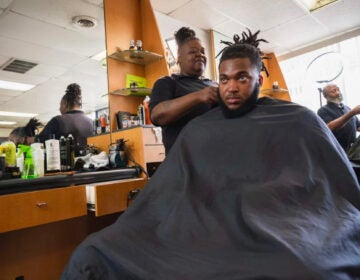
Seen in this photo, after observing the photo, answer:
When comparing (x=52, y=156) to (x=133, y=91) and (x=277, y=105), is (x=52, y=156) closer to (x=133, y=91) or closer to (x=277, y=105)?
(x=133, y=91)

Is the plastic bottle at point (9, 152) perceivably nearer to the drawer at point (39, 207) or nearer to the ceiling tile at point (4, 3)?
the drawer at point (39, 207)

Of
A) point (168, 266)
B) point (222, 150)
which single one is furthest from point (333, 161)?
point (168, 266)

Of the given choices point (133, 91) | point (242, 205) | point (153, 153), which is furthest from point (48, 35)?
point (242, 205)

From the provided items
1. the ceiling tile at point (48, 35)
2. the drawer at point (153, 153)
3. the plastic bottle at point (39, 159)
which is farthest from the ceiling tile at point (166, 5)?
the plastic bottle at point (39, 159)

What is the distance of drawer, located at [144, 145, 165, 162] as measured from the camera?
205 cm

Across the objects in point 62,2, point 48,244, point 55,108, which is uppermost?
point 62,2

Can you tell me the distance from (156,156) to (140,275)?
151 centimetres

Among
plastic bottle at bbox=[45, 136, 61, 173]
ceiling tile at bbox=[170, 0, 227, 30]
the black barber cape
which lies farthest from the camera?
ceiling tile at bbox=[170, 0, 227, 30]

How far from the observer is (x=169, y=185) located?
3.27ft

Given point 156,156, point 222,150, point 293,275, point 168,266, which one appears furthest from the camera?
point 156,156

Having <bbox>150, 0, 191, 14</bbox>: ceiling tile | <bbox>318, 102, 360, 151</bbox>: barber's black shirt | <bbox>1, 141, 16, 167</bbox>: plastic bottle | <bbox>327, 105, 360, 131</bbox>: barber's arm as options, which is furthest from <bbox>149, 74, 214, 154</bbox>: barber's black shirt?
<bbox>150, 0, 191, 14</bbox>: ceiling tile

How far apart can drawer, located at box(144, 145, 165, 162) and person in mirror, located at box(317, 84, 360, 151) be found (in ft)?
4.57

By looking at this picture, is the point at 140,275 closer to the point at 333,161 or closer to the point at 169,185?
the point at 169,185

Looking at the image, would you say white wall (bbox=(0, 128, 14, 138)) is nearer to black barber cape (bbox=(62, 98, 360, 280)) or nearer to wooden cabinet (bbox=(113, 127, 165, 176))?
wooden cabinet (bbox=(113, 127, 165, 176))
